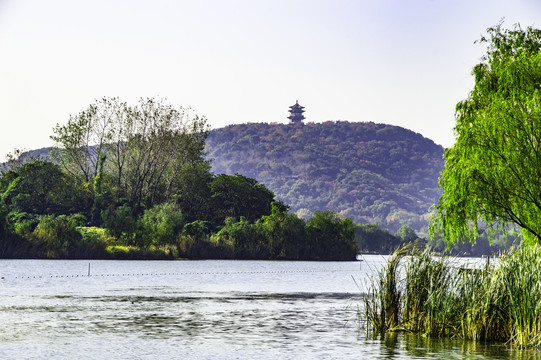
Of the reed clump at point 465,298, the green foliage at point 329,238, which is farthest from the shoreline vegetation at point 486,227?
the green foliage at point 329,238

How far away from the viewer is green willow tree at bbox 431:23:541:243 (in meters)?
29.4

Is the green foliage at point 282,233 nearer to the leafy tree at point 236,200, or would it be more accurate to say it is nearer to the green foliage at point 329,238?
the green foliage at point 329,238

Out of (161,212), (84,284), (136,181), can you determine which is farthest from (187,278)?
(136,181)

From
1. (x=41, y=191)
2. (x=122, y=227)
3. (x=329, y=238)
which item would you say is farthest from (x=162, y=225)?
(x=329, y=238)

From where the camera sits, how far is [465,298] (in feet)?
83.5

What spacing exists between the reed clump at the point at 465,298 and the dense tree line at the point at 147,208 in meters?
86.3

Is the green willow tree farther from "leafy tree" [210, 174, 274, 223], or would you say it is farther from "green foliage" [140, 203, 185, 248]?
"leafy tree" [210, 174, 274, 223]

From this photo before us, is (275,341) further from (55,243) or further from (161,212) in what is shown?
(161,212)

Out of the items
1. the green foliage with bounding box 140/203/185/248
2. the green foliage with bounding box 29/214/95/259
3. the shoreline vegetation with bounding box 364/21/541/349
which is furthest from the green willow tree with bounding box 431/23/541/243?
the green foliage with bounding box 140/203/185/248

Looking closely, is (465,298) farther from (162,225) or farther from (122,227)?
(122,227)

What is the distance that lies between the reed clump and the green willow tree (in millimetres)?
3922

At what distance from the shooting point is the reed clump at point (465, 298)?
23795mm

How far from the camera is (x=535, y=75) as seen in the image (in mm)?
31188

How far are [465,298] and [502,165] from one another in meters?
6.15
